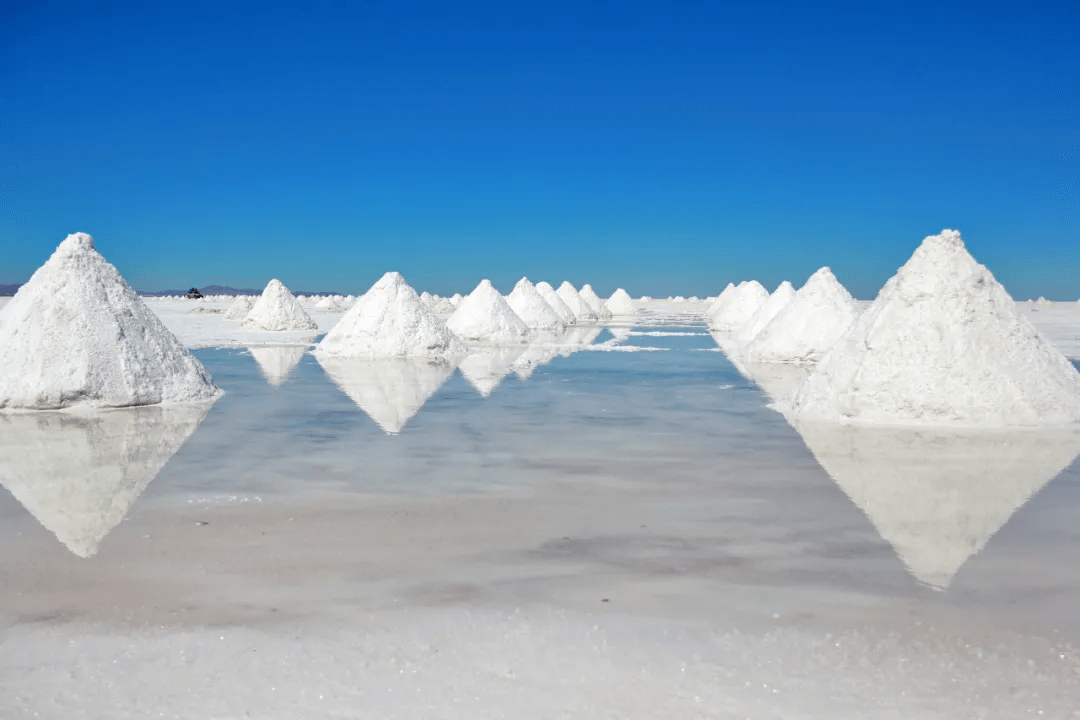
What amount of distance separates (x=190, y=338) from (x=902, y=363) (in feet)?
70.0

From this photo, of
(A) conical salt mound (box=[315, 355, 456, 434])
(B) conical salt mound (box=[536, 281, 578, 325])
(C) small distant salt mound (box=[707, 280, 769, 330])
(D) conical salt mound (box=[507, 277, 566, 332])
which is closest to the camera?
(A) conical salt mound (box=[315, 355, 456, 434])

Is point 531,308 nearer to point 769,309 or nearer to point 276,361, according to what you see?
point 769,309

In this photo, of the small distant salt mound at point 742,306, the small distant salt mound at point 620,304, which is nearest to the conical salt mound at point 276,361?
the small distant salt mound at point 742,306

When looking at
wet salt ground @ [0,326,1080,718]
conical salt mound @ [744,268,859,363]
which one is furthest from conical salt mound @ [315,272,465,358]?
wet salt ground @ [0,326,1080,718]

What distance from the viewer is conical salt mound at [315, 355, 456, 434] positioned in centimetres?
985

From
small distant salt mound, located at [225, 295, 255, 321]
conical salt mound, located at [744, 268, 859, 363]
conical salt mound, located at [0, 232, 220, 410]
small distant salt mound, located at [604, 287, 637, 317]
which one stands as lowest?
conical salt mound, located at [0, 232, 220, 410]

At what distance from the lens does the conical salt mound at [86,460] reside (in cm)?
513

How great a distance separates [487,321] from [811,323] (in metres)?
10.1

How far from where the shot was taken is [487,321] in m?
24.8

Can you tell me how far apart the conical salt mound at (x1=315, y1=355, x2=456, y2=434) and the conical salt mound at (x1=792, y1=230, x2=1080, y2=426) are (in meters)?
4.44

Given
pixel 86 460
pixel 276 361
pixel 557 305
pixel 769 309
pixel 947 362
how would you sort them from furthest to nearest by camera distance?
pixel 557 305 → pixel 769 309 → pixel 276 361 → pixel 947 362 → pixel 86 460

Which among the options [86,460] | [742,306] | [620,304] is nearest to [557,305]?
[742,306]

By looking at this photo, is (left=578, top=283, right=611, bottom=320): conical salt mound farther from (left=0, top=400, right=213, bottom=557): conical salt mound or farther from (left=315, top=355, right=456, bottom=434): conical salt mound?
(left=0, top=400, right=213, bottom=557): conical salt mound

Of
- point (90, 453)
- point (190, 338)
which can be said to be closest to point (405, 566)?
point (90, 453)
